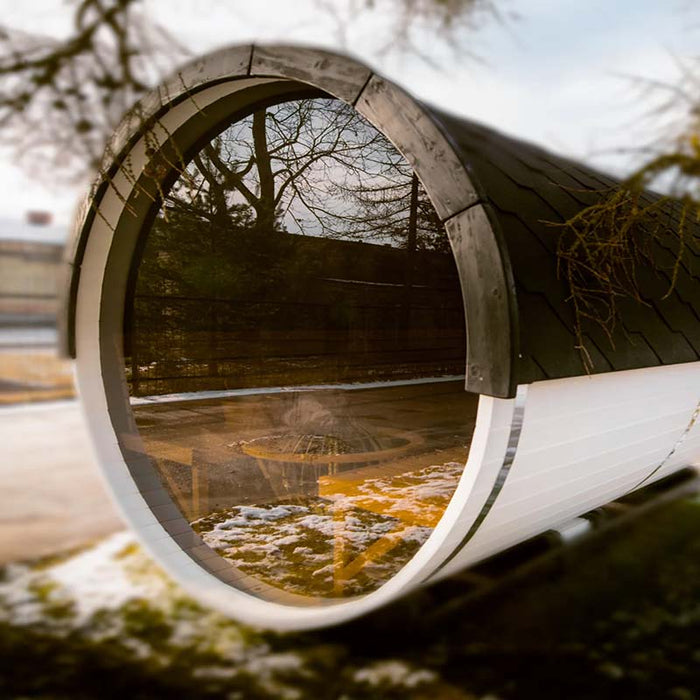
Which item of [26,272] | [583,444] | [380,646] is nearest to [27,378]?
[26,272]

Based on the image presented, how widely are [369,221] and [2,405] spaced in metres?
5.03

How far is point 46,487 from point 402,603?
3.37 metres

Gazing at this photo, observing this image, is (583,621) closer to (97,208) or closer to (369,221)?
(369,221)

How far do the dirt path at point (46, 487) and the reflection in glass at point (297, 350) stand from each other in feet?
1.92

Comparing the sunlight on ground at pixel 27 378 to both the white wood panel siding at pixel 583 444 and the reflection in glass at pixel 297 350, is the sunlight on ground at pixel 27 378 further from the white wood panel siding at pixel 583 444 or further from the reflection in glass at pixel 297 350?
the white wood panel siding at pixel 583 444

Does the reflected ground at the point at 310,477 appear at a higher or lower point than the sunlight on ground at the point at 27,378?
lower

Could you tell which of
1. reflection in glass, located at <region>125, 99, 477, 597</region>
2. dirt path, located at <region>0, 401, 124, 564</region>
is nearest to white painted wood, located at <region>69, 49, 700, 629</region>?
reflection in glass, located at <region>125, 99, 477, 597</region>

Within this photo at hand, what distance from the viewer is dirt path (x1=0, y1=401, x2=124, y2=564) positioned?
13.3 ft

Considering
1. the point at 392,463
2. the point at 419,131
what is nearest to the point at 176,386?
the point at 392,463

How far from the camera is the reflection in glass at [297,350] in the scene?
2727 mm

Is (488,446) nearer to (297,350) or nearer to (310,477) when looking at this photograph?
(310,477)

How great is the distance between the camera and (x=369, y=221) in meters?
3.12

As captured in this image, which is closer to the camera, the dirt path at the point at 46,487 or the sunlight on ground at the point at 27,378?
the dirt path at the point at 46,487

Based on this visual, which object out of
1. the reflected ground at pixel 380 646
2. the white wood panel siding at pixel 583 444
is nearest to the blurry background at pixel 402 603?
the reflected ground at pixel 380 646
